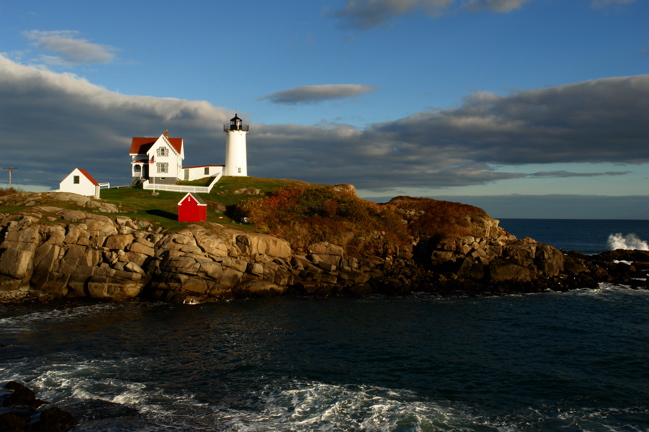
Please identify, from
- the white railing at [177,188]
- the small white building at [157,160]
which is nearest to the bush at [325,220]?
the white railing at [177,188]

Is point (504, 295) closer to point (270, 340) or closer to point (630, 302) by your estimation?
point (630, 302)

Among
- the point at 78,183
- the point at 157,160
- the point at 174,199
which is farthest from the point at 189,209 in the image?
the point at 157,160

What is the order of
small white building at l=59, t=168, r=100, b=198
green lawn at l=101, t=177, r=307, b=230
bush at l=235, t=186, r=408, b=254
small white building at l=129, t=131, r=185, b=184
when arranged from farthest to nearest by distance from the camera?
small white building at l=129, t=131, r=185, b=184
small white building at l=59, t=168, r=100, b=198
bush at l=235, t=186, r=408, b=254
green lawn at l=101, t=177, r=307, b=230

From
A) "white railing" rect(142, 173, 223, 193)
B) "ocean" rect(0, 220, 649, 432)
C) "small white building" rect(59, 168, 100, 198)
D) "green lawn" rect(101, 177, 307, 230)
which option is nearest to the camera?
"ocean" rect(0, 220, 649, 432)

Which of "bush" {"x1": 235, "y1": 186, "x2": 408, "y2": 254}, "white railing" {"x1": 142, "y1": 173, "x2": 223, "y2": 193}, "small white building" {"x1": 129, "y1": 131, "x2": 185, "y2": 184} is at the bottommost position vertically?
"bush" {"x1": 235, "y1": 186, "x2": 408, "y2": 254}

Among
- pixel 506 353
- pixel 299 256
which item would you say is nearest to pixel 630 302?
pixel 506 353

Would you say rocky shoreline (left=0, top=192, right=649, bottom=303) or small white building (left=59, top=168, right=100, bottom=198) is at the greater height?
small white building (left=59, top=168, right=100, bottom=198)

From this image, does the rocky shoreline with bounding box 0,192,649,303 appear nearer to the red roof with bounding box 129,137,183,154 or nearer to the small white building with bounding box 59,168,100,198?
the small white building with bounding box 59,168,100,198

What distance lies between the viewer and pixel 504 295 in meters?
37.3

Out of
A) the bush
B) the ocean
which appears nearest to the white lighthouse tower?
the bush

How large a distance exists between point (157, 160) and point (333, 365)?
51588 millimetres

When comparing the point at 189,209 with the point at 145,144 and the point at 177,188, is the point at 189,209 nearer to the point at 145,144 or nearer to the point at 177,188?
the point at 177,188

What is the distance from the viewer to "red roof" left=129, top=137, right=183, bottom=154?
66562 mm

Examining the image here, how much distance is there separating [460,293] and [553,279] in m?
10.4
